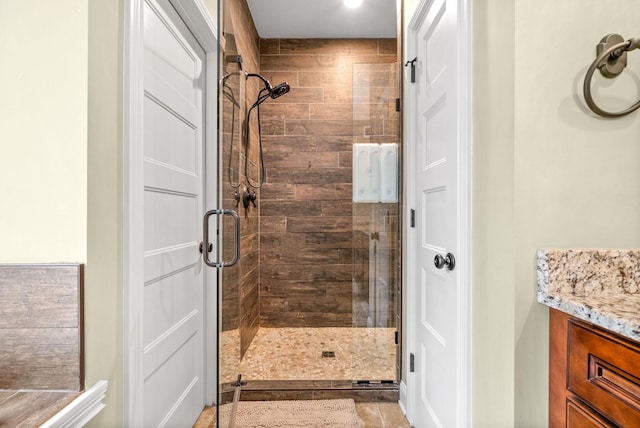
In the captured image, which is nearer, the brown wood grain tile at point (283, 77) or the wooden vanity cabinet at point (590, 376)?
the wooden vanity cabinet at point (590, 376)

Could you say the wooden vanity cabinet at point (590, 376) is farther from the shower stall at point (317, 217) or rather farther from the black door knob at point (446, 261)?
the shower stall at point (317, 217)

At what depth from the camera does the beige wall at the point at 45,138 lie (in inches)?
38.9

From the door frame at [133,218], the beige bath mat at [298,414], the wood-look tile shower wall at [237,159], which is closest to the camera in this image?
the door frame at [133,218]

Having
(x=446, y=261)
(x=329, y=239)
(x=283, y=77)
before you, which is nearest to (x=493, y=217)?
(x=446, y=261)

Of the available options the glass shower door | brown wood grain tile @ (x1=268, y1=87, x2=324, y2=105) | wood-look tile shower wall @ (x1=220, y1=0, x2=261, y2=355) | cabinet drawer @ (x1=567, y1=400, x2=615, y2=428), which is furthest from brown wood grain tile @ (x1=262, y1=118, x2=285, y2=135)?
cabinet drawer @ (x1=567, y1=400, x2=615, y2=428)

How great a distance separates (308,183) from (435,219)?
72.2 inches

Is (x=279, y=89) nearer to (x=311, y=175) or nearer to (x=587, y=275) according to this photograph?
(x=311, y=175)

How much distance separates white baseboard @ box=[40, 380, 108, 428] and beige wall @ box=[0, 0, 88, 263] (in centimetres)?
37

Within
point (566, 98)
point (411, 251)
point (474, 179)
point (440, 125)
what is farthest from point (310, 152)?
point (566, 98)

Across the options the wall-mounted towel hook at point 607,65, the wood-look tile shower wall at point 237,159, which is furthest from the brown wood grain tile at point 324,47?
the wall-mounted towel hook at point 607,65

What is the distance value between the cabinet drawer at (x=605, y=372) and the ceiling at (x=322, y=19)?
2425 mm

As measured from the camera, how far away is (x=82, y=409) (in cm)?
96

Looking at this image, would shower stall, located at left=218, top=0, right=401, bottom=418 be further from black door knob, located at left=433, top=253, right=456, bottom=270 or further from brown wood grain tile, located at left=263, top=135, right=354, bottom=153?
black door knob, located at left=433, top=253, right=456, bottom=270

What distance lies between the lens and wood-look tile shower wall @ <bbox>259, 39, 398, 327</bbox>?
3.28 meters
